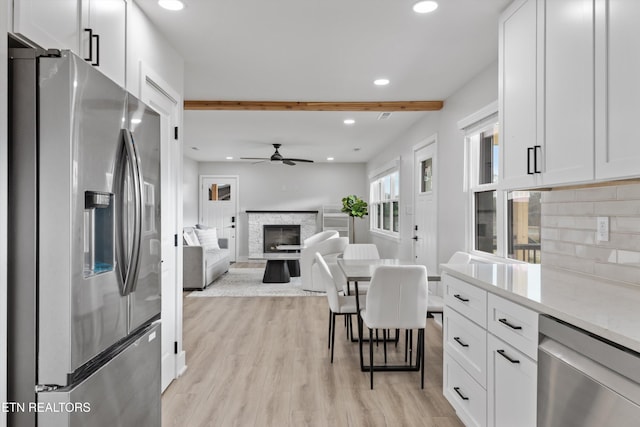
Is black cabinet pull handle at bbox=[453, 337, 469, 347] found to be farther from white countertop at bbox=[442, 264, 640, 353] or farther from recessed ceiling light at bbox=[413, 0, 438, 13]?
recessed ceiling light at bbox=[413, 0, 438, 13]

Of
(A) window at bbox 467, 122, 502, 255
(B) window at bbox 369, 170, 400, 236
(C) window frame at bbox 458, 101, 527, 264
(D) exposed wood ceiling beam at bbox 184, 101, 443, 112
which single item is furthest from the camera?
(B) window at bbox 369, 170, 400, 236

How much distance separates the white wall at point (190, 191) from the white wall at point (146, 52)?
615 cm

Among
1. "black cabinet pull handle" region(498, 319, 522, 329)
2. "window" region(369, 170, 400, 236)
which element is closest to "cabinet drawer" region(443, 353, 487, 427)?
"black cabinet pull handle" region(498, 319, 522, 329)

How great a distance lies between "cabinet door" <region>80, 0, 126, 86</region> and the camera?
1.76m

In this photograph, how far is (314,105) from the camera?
4.58 m

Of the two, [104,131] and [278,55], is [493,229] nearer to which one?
[278,55]

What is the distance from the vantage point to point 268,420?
7.75 ft

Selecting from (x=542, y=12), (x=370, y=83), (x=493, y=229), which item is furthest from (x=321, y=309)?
(x=542, y=12)

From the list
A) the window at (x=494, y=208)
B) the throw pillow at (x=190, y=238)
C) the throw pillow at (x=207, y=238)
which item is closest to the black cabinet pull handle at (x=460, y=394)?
the window at (x=494, y=208)

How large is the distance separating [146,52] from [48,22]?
108 centimetres

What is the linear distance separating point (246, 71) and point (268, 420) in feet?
9.06

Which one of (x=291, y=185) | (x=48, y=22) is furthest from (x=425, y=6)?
(x=291, y=185)

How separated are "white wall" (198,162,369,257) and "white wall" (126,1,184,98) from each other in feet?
22.0

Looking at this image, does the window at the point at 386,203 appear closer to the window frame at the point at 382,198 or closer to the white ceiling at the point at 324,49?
the window frame at the point at 382,198
